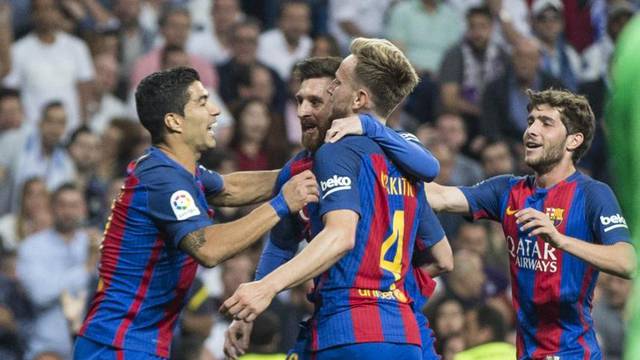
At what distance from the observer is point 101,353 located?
5.73 metres

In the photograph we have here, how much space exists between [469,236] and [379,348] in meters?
6.33

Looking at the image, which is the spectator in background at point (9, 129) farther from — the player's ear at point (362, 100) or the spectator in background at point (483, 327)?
the player's ear at point (362, 100)

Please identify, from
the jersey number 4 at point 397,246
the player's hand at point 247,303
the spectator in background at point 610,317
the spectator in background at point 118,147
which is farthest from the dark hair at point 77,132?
the player's hand at point 247,303

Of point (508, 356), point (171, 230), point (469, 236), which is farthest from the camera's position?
point (469, 236)

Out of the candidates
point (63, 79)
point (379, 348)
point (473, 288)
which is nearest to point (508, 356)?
point (379, 348)

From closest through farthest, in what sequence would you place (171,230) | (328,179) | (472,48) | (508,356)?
(328,179), (171,230), (508,356), (472,48)

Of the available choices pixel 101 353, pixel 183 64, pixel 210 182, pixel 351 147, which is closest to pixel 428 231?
pixel 351 147

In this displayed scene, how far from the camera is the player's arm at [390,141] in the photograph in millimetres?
5348

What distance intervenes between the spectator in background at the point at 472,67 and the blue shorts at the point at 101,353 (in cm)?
736

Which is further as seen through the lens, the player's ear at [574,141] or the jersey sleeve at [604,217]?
the player's ear at [574,141]

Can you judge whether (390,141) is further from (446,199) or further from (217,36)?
(217,36)

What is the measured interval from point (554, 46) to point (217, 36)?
134 inches

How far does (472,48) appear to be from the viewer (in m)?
12.8

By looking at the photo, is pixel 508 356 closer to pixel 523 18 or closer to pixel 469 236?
pixel 469 236
